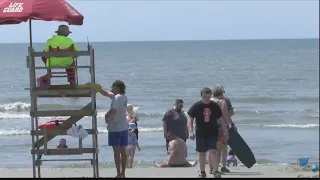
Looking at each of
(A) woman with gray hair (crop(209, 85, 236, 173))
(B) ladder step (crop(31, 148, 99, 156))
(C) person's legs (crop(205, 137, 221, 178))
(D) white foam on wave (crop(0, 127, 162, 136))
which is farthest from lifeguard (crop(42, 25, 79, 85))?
(D) white foam on wave (crop(0, 127, 162, 136))

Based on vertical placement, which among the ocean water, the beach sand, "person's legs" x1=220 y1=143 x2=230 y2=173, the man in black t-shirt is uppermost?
the man in black t-shirt

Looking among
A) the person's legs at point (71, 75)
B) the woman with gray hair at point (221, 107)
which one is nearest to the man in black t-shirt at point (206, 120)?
the woman with gray hair at point (221, 107)

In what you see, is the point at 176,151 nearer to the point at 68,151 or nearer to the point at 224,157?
the point at 224,157

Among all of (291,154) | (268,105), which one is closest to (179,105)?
(291,154)

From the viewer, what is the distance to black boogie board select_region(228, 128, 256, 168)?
12578mm

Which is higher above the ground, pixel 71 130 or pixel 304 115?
pixel 71 130

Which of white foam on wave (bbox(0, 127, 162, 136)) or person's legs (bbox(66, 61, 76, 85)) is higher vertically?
person's legs (bbox(66, 61, 76, 85))

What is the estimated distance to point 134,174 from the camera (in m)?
12.3

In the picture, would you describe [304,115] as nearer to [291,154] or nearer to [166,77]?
[291,154]

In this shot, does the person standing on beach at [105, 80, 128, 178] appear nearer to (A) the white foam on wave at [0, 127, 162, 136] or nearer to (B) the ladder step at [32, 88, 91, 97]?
(B) the ladder step at [32, 88, 91, 97]

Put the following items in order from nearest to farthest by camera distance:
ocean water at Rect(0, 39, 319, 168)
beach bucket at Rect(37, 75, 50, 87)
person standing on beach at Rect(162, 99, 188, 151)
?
beach bucket at Rect(37, 75, 50, 87)
person standing on beach at Rect(162, 99, 188, 151)
ocean water at Rect(0, 39, 319, 168)

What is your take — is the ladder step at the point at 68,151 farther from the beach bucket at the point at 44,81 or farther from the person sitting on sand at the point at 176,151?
the person sitting on sand at the point at 176,151

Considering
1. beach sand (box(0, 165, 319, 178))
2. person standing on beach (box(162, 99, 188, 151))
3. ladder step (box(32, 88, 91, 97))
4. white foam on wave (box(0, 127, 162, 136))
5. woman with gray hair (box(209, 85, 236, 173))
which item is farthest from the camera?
white foam on wave (box(0, 127, 162, 136))

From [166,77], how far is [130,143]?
40.7 meters
